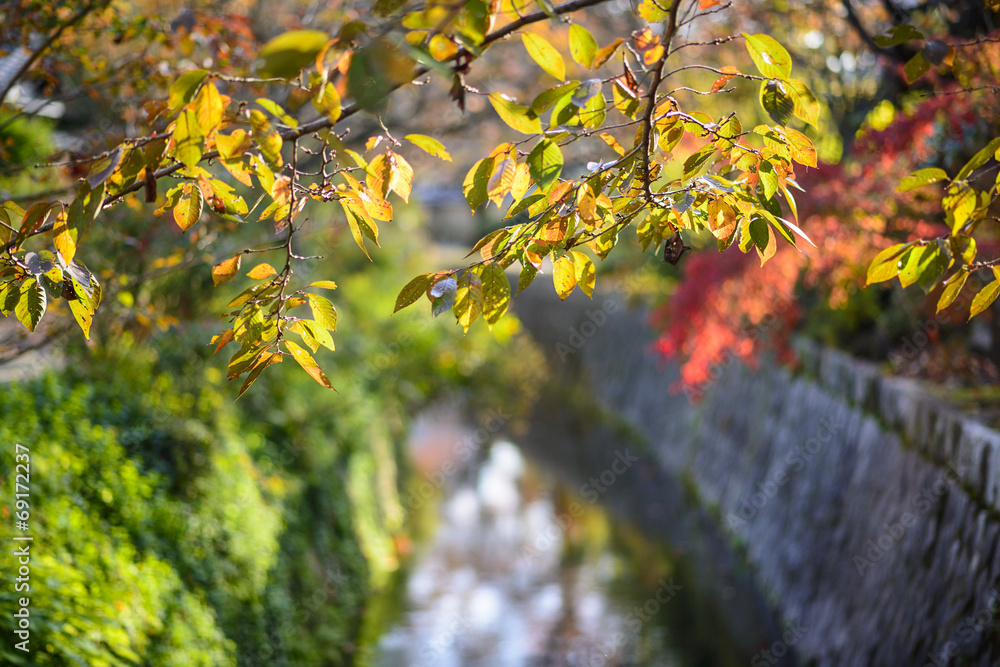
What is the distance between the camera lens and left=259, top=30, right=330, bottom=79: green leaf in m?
1.39

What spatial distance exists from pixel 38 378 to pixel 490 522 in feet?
26.4

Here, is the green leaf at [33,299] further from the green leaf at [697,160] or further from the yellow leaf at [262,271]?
the green leaf at [697,160]

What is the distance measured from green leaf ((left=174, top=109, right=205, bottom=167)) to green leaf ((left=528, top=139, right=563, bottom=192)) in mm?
794

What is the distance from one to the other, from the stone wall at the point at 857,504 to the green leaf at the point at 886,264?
2896 mm

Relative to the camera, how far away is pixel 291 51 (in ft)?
4.61

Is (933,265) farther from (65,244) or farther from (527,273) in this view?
(65,244)

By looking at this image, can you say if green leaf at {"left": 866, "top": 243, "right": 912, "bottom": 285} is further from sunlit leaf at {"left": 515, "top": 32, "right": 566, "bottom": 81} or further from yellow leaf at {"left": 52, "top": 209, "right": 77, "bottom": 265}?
yellow leaf at {"left": 52, "top": 209, "right": 77, "bottom": 265}

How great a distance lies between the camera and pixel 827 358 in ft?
27.3

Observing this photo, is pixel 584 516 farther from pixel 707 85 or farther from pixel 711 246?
pixel 707 85

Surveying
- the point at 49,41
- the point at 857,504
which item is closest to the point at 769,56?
the point at 49,41

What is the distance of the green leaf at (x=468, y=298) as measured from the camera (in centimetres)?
205

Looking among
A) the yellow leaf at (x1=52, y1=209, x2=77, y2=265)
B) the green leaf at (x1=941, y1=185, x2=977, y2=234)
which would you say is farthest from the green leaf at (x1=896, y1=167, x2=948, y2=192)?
the yellow leaf at (x1=52, y1=209, x2=77, y2=265)

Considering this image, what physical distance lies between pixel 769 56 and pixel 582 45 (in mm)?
481

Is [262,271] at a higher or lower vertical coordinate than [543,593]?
higher
